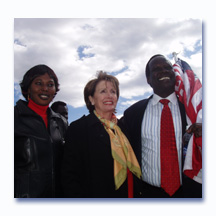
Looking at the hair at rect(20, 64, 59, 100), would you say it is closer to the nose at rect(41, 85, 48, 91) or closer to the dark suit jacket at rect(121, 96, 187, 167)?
the nose at rect(41, 85, 48, 91)

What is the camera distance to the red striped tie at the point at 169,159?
1.86m

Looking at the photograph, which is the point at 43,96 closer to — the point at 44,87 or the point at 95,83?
the point at 44,87

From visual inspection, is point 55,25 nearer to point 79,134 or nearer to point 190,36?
point 79,134

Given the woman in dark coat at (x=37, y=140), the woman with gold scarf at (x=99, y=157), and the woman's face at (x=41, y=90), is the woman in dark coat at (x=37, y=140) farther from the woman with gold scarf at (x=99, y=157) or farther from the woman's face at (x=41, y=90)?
the woman with gold scarf at (x=99, y=157)

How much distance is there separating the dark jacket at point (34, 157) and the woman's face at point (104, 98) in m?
0.41

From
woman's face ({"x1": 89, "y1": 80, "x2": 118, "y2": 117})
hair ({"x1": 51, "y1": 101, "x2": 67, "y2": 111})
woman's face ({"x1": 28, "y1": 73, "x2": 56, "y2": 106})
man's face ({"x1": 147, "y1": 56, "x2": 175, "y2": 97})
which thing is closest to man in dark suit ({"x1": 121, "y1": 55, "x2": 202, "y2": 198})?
man's face ({"x1": 147, "y1": 56, "x2": 175, "y2": 97})

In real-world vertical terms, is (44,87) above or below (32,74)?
below

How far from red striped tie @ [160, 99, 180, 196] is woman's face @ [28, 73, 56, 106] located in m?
0.93

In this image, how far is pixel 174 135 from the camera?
6.27 ft

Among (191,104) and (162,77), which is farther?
(162,77)

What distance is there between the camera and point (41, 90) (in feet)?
6.24

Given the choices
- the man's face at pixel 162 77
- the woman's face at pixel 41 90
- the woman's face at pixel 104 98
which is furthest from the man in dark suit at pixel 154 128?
the woman's face at pixel 41 90

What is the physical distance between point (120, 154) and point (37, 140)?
0.62 meters

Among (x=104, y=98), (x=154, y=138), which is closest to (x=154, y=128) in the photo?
(x=154, y=138)
